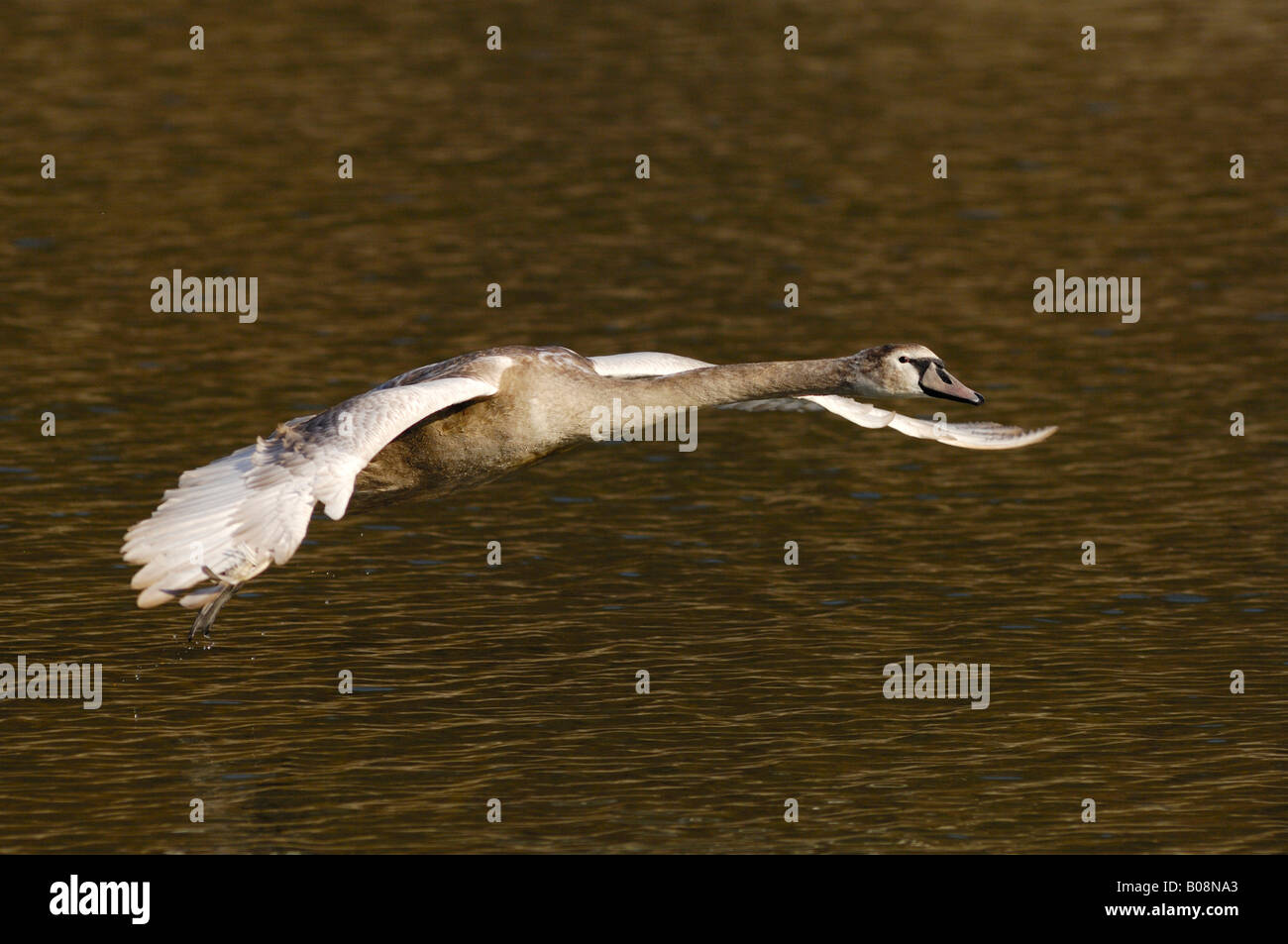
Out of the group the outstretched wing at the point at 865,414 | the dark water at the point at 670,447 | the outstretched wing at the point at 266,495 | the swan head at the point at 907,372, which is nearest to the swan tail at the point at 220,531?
the outstretched wing at the point at 266,495

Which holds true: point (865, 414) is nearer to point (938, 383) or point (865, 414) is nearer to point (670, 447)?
point (938, 383)

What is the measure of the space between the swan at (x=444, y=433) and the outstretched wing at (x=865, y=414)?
0.06ft

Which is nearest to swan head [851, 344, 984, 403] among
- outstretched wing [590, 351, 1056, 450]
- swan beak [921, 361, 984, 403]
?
swan beak [921, 361, 984, 403]

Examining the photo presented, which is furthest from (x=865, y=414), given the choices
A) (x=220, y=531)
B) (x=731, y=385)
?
(x=220, y=531)

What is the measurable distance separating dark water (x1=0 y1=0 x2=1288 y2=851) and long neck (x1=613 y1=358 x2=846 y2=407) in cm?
278

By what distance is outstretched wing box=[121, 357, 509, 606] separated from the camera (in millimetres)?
15852

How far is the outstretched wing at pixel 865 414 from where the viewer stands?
61.6 feet

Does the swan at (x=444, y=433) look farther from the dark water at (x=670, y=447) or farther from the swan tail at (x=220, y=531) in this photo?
the dark water at (x=670, y=447)

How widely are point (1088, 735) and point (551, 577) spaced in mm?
6284

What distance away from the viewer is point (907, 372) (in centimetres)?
1784

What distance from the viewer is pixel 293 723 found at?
19.2m

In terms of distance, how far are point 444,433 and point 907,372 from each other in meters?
3.88

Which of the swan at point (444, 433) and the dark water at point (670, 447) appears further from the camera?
the dark water at point (670, 447)

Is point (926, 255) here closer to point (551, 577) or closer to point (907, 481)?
point (907, 481)
